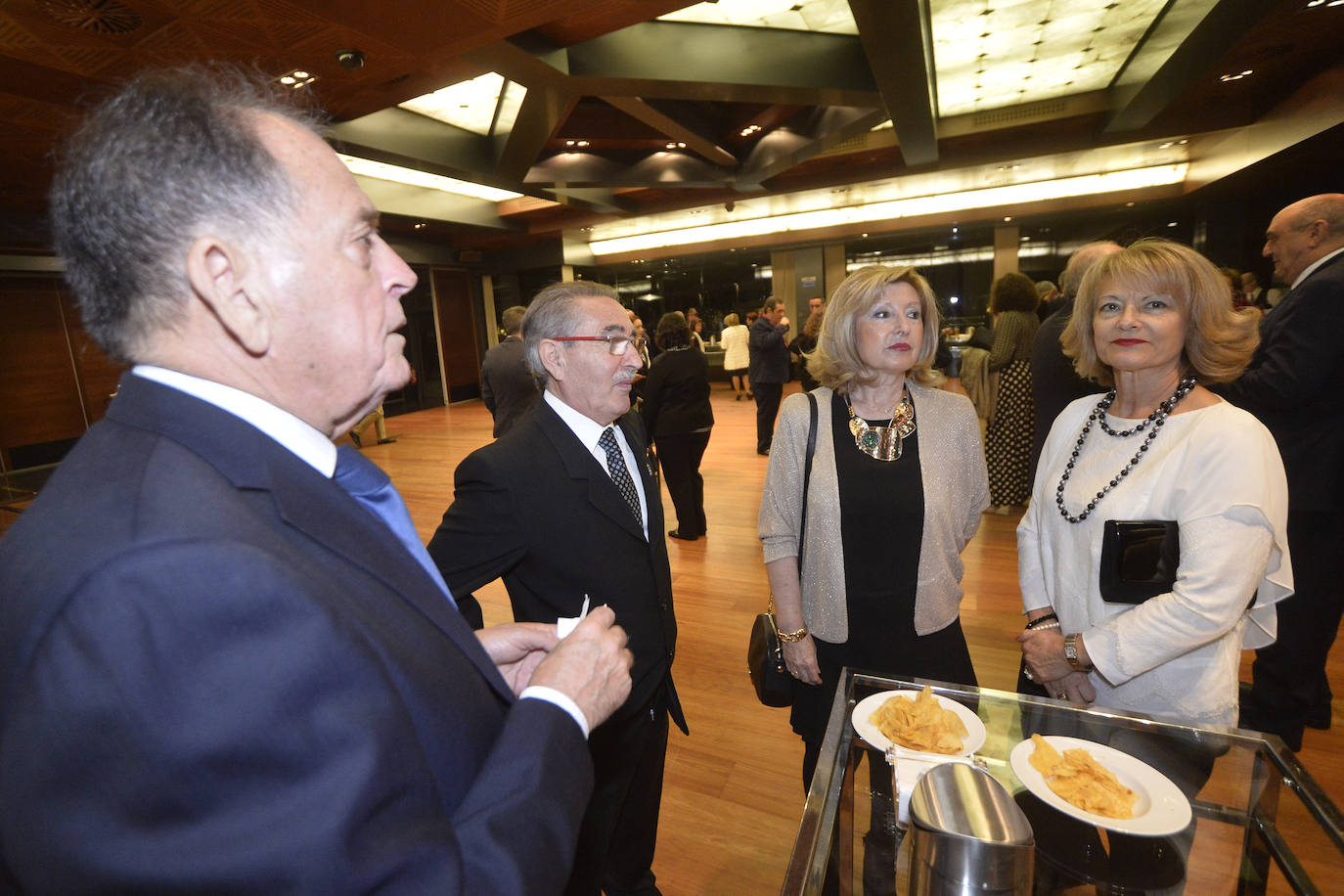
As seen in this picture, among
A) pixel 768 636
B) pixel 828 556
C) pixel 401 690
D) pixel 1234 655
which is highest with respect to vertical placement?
pixel 401 690

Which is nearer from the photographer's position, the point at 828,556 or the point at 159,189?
the point at 159,189

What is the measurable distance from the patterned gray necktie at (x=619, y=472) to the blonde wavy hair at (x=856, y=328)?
639mm

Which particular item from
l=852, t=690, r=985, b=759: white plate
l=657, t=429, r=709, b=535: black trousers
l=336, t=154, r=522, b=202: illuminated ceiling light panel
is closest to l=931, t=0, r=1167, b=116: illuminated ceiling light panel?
l=657, t=429, r=709, b=535: black trousers

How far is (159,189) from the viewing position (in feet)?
2.05

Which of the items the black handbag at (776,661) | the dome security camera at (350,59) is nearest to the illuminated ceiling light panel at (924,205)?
the dome security camera at (350,59)

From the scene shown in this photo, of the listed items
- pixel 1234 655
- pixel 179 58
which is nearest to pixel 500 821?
pixel 1234 655

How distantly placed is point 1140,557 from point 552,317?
5.25ft

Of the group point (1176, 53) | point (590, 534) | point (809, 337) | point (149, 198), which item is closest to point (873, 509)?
point (590, 534)

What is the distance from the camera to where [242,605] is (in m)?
0.50

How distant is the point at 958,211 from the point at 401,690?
1248 cm

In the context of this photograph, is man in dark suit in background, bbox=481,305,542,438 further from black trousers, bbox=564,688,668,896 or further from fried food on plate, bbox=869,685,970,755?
fried food on plate, bbox=869,685,970,755

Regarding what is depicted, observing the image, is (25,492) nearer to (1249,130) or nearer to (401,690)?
(401,690)

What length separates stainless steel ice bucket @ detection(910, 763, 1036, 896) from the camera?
78 centimetres

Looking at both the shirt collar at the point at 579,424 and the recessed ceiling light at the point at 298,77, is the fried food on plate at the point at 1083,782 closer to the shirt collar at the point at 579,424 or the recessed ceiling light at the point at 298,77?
the shirt collar at the point at 579,424
